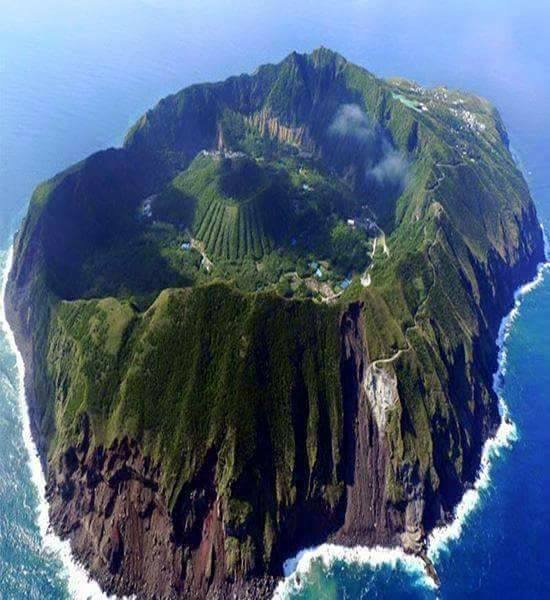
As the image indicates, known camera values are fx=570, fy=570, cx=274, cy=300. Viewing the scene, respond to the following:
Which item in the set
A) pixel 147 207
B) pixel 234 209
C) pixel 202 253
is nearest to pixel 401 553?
pixel 202 253

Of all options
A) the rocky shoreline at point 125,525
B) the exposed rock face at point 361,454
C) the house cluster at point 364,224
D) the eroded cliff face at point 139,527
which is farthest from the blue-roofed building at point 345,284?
the eroded cliff face at point 139,527

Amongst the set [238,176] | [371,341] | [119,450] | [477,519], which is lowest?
[477,519]

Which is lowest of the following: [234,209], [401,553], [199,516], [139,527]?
[401,553]

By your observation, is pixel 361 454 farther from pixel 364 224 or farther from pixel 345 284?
pixel 364 224

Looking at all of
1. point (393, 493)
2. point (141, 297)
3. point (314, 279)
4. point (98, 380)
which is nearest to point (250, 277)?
point (314, 279)

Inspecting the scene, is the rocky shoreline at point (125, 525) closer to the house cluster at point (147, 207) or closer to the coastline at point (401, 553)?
the coastline at point (401, 553)

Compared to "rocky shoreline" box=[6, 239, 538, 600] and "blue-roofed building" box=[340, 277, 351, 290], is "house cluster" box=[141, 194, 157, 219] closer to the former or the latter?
"blue-roofed building" box=[340, 277, 351, 290]

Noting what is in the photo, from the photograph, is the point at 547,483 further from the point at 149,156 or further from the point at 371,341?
the point at 149,156

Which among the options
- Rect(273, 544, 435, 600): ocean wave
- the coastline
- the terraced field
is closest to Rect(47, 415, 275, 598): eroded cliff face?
Rect(273, 544, 435, 600): ocean wave

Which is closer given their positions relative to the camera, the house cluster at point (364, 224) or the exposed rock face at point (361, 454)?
the exposed rock face at point (361, 454)
